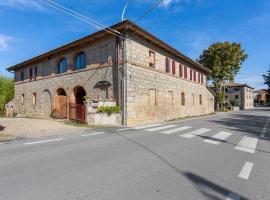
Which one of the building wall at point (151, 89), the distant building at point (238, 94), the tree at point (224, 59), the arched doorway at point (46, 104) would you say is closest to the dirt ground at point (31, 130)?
the building wall at point (151, 89)

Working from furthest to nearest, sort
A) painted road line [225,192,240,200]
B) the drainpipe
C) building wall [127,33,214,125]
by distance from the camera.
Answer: building wall [127,33,214,125]
the drainpipe
painted road line [225,192,240,200]

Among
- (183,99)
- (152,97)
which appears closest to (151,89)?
(152,97)

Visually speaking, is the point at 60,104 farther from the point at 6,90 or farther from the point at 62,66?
the point at 6,90

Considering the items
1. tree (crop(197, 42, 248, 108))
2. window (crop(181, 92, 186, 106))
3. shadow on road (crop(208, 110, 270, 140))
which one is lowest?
shadow on road (crop(208, 110, 270, 140))

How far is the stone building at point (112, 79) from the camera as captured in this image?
14.8 metres

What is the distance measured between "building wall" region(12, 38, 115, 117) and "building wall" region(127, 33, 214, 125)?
1508mm

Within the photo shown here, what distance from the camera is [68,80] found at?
19.3 m

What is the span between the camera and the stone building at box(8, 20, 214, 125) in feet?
48.7

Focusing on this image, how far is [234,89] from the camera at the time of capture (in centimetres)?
6681

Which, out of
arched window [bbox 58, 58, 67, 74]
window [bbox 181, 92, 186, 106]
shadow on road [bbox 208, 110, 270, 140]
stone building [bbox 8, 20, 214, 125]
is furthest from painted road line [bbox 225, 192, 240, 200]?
window [bbox 181, 92, 186, 106]

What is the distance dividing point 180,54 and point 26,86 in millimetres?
18394

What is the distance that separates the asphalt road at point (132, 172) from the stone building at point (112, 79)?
765cm

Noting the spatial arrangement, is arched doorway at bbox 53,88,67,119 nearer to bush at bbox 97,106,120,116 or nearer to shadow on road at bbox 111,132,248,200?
bush at bbox 97,106,120,116

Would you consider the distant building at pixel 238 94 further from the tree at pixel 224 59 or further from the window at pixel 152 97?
the window at pixel 152 97
